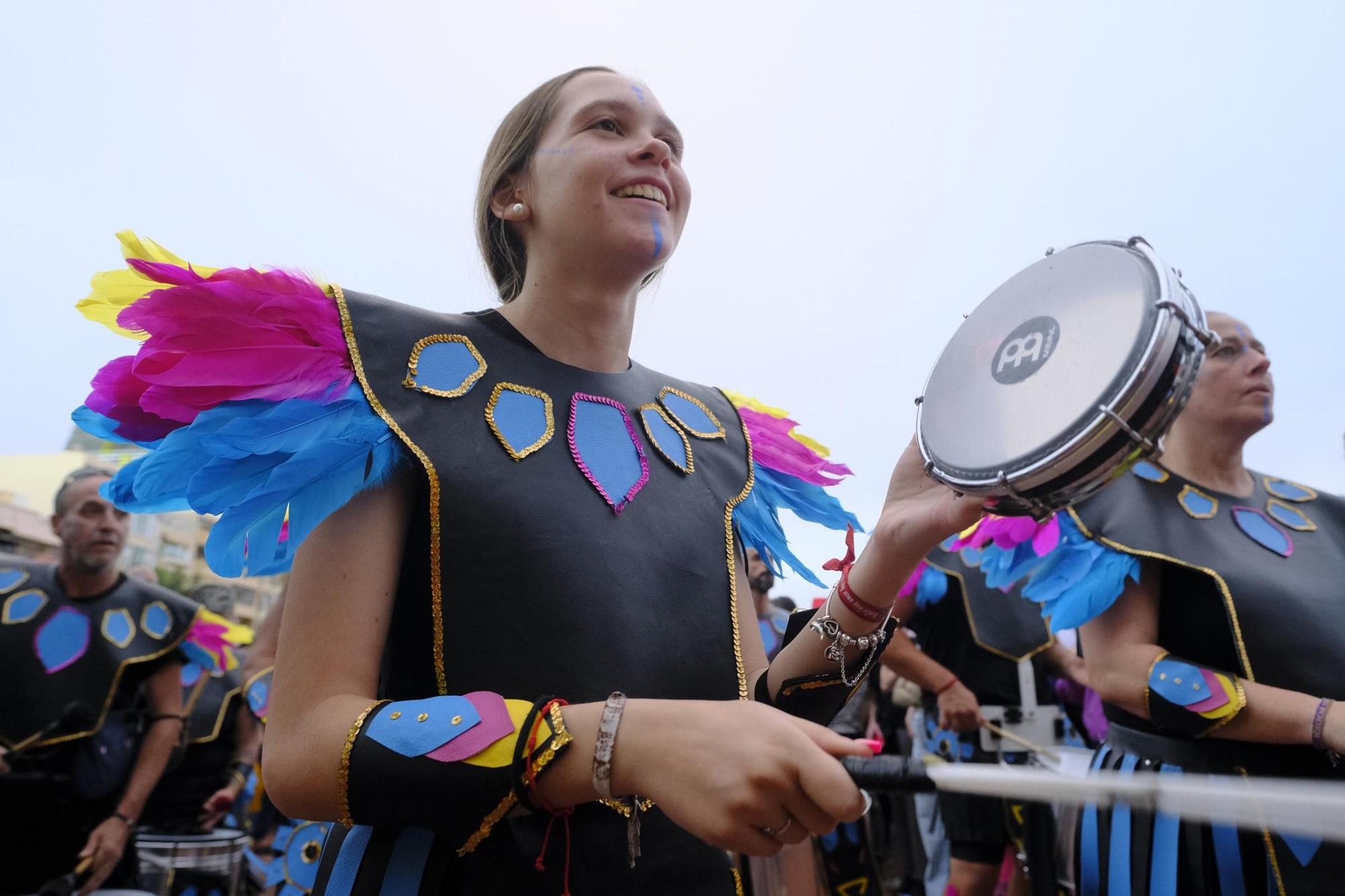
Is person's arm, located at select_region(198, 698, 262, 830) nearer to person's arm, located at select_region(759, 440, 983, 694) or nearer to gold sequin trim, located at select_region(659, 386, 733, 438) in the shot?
gold sequin trim, located at select_region(659, 386, 733, 438)

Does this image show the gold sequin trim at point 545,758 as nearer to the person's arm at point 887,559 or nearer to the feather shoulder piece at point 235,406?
the feather shoulder piece at point 235,406

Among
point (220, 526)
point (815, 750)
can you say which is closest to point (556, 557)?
point (220, 526)

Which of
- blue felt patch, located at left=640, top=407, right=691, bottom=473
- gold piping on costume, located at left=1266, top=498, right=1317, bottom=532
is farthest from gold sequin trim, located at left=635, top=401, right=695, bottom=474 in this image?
gold piping on costume, located at left=1266, top=498, right=1317, bottom=532

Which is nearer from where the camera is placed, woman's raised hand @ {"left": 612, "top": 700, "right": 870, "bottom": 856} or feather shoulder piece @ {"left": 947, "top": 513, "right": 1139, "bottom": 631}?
woman's raised hand @ {"left": 612, "top": 700, "right": 870, "bottom": 856}

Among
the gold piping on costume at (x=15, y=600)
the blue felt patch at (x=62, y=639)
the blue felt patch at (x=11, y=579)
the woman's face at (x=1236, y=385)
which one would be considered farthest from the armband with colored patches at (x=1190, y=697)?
the blue felt patch at (x=11, y=579)

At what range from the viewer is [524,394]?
169cm

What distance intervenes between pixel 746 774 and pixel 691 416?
3.54 ft

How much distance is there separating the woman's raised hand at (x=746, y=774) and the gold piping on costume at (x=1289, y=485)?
2.88 m

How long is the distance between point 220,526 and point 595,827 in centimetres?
71

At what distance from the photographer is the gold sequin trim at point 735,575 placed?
169cm

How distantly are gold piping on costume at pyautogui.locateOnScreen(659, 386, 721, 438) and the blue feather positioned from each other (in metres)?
0.12

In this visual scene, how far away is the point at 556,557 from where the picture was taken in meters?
1.50

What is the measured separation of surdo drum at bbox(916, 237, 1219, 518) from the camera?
138 cm

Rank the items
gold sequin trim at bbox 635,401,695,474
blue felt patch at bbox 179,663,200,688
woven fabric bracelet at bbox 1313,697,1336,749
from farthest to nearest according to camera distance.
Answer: blue felt patch at bbox 179,663,200,688 → woven fabric bracelet at bbox 1313,697,1336,749 → gold sequin trim at bbox 635,401,695,474
